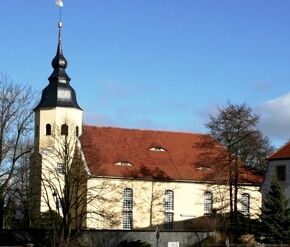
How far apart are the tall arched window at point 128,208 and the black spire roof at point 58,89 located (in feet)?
34.1

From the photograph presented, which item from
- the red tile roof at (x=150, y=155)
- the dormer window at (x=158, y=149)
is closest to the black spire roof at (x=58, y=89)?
the red tile roof at (x=150, y=155)

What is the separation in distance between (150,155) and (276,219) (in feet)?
91.8

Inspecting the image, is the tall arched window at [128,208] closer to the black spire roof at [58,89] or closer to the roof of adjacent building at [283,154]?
the black spire roof at [58,89]

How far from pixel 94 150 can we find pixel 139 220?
8.58 m

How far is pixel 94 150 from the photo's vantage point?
71.7 meters

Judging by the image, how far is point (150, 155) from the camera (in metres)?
74.4

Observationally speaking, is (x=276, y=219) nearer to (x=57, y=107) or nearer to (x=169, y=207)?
(x=169, y=207)

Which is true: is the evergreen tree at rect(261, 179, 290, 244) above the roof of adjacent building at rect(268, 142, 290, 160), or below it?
below

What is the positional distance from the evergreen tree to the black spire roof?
2898cm

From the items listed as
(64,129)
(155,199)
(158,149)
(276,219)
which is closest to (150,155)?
(158,149)

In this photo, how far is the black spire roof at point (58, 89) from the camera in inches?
2803

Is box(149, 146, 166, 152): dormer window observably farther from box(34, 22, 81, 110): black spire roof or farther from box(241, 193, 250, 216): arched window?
box(241, 193, 250, 216): arched window

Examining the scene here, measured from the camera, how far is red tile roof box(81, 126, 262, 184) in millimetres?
71000

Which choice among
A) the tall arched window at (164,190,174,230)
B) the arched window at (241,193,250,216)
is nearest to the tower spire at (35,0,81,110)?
the tall arched window at (164,190,174,230)
